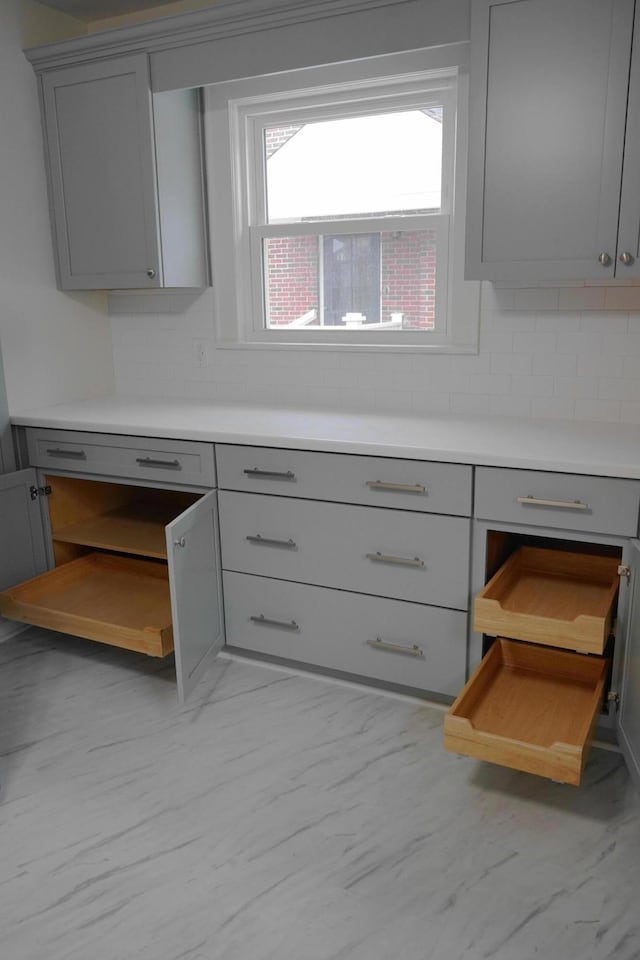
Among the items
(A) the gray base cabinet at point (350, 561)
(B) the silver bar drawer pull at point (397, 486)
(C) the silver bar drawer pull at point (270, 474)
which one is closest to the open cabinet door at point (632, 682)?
(A) the gray base cabinet at point (350, 561)

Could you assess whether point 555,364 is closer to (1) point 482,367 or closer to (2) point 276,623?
(1) point 482,367

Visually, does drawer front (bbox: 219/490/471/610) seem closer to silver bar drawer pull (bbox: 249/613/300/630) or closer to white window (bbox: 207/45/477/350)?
silver bar drawer pull (bbox: 249/613/300/630)

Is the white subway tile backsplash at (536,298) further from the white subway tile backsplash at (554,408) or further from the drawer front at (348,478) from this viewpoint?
the drawer front at (348,478)

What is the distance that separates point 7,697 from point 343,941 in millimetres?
1558

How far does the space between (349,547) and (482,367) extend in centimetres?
89

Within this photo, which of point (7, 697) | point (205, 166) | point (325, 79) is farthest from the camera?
point (205, 166)

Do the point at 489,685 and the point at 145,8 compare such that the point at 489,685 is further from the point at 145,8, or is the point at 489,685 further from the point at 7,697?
the point at 145,8

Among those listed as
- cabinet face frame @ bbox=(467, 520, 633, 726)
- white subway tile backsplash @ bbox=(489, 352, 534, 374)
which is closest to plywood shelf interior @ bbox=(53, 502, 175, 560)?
cabinet face frame @ bbox=(467, 520, 633, 726)

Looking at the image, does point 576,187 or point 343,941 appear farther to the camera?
point 576,187

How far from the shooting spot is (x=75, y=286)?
10.7 ft

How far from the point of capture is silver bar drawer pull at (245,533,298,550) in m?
2.63

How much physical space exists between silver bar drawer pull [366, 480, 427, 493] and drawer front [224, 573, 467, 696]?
39 cm

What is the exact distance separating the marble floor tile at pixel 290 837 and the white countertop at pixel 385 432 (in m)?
0.88

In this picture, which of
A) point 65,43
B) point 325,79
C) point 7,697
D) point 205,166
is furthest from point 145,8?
point 7,697
